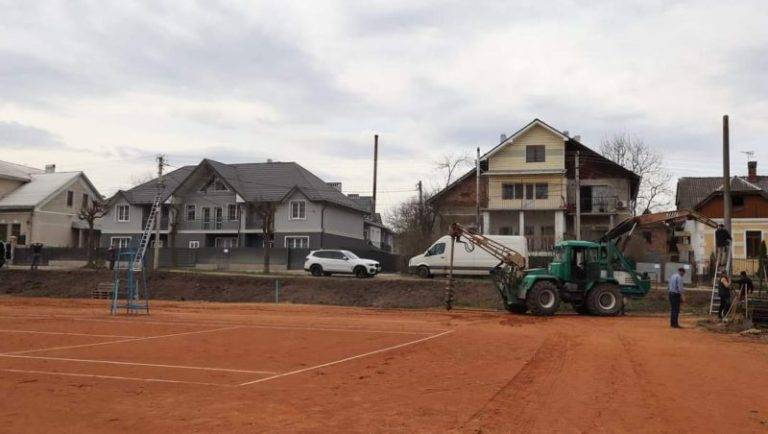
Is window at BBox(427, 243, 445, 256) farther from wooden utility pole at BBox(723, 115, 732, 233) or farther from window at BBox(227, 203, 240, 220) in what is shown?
window at BBox(227, 203, 240, 220)

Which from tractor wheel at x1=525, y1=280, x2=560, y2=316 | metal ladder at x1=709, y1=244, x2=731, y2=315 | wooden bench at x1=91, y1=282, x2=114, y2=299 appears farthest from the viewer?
wooden bench at x1=91, y1=282, x2=114, y2=299

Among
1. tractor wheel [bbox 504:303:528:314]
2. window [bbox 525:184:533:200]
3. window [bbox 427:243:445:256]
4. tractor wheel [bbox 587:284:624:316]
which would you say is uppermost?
window [bbox 525:184:533:200]

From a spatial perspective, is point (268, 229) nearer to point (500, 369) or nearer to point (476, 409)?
point (500, 369)

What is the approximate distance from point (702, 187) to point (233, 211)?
131 feet

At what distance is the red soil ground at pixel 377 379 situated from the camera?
7.57 m

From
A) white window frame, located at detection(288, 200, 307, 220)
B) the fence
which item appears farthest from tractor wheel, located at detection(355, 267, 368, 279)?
white window frame, located at detection(288, 200, 307, 220)

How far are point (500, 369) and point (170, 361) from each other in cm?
612

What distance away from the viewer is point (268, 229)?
46.0m

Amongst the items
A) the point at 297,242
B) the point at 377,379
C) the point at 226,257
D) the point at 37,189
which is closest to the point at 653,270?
the point at 297,242

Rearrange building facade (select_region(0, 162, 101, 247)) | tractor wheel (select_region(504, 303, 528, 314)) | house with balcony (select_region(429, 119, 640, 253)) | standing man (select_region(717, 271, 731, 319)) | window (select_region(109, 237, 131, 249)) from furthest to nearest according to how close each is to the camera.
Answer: building facade (select_region(0, 162, 101, 247)) < window (select_region(109, 237, 131, 249)) < house with balcony (select_region(429, 119, 640, 253)) < tractor wheel (select_region(504, 303, 528, 314)) < standing man (select_region(717, 271, 731, 319))

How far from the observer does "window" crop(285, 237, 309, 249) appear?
52.8m

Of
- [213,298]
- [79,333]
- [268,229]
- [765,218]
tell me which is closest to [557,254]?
[79,333]

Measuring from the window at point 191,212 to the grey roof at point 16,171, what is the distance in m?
20.7

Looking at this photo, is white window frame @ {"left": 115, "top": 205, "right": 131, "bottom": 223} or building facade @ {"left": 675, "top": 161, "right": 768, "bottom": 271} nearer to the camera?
building facade @ {"left": 675, "top": 161, "right": 768, "bottom": 271}
